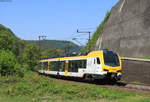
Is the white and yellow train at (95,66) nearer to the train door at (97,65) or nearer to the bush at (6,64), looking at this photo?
the train door at (97,65)

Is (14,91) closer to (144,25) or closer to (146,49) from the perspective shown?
(146,49)

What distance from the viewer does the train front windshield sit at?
984 inches

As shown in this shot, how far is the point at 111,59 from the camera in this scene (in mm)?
25391

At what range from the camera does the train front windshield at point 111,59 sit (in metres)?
25.0

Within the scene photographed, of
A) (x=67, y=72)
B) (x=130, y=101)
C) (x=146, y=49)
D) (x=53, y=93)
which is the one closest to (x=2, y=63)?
(x=67, y=72)

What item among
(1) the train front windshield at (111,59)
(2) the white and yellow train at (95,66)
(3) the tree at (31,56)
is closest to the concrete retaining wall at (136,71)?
(2) the white and yellow train at (95,66)

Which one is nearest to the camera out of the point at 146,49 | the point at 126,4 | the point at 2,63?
the point at 2,63

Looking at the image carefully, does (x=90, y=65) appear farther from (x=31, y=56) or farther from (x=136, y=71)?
(x=31, y=56)

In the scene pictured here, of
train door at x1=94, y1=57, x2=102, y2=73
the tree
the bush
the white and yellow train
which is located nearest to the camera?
the white and yellow train

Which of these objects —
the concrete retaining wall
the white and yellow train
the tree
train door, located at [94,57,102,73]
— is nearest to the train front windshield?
the white and yellow train

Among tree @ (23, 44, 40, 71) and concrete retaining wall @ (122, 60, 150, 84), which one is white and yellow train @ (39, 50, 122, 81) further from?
tree @ (23, 44, 40, 71)

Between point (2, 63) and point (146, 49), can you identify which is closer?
point (2, 63)

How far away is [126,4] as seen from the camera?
136 feet

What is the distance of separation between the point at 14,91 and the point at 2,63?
12.7 metres
